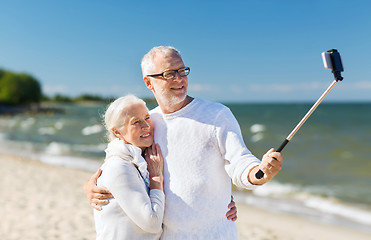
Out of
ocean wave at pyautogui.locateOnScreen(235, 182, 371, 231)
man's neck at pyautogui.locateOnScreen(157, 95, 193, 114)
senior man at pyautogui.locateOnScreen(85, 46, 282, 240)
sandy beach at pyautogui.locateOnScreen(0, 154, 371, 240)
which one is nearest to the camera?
senior man at pyautogui.locateOnScreen(85, 46, 282, 240)

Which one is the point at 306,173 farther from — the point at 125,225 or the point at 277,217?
the point at 125,225

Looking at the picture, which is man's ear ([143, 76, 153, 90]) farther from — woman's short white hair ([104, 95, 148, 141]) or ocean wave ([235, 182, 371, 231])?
ocean wave ([235, 182, 371, 231])

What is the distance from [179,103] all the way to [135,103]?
262 mm

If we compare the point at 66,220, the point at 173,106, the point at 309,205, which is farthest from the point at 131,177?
the point at 309,205

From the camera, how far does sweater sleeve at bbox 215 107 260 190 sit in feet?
6.16

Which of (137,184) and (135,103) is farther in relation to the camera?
(135,103)

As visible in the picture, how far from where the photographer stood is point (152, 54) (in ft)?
7.12

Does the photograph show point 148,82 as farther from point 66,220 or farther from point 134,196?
point 66,220

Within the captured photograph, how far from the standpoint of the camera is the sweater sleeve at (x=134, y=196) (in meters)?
1.88

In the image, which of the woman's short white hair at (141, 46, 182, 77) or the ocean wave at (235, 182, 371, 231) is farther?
the ocean wave at (235, 182, 371, 231)

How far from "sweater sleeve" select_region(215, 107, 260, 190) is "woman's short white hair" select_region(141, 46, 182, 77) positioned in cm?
46

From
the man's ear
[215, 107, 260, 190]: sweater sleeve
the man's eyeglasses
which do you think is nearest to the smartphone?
[215, 107, 260, 190]: sweater sleeve

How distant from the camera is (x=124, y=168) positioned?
1.94 meters

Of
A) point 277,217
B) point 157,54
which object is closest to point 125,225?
point 157,54
